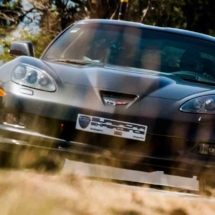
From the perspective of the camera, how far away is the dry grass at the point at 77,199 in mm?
4239

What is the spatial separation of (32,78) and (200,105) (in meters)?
1.16

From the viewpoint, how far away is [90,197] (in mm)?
4496

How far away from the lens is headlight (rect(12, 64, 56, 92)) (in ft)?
16.4

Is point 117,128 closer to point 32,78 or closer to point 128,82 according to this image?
point 128,82

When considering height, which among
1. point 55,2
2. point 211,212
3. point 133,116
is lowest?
point 55,2

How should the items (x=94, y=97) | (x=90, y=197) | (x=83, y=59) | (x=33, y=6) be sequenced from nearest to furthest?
(x=90, y=197)
(x=94, y=97)
(x=83, y=59)
(x=33, y=6)

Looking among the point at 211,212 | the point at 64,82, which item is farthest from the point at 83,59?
the point at 211,212

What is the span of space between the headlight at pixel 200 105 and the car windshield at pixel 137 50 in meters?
1.00

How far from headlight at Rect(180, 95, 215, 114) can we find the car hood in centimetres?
9

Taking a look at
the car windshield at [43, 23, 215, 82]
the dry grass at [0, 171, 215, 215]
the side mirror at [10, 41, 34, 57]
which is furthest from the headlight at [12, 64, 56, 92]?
the side mirror at [10, 41, 34, 57]

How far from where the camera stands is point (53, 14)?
95.7 feet

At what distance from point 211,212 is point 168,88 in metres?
0.97

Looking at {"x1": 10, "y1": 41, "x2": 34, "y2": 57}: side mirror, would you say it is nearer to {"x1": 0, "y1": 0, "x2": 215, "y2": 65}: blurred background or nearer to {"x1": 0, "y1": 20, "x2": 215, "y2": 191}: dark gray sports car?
{"x1": 0, "y1": 20, "x2": 215, "y2": 191}: dark gray sports car

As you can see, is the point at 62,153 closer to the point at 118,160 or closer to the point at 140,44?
the point at 118,160
